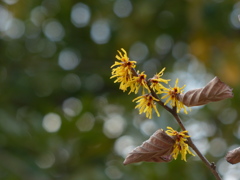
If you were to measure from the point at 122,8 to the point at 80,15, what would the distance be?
0.33 metres

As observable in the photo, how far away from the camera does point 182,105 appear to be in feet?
2.57

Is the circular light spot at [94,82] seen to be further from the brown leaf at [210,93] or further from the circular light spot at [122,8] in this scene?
the brown leaf at [210,93]

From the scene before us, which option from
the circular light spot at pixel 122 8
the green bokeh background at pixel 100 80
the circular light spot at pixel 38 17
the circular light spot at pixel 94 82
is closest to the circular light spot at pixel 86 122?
the green bokeh background at pixel 100 80

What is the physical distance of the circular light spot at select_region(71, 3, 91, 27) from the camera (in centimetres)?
360

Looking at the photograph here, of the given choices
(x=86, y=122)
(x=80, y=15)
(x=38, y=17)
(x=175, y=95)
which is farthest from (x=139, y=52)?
(x=175, y=95)

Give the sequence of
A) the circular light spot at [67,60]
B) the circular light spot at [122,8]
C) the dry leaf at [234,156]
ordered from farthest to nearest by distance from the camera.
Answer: the circular light spot at [67,60]
the circular light spot at [122,8]
the dry leaf at [234,156]

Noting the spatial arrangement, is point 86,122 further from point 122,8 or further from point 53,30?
point 53,30

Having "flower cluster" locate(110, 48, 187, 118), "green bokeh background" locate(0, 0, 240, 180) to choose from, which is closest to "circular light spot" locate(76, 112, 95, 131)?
"green bokeh background" locate(0, 0, 240, 180)

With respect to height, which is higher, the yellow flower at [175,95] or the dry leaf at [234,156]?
the yellow flower at [175,95]

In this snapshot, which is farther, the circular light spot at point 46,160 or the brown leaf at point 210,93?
the circular light spot at point 46,160

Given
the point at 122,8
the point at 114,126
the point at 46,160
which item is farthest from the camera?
the point at 122,8

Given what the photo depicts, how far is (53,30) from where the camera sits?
3.90 meters

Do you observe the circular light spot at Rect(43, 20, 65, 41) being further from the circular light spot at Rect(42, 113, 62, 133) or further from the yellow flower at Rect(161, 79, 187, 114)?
the yellow flower at Rect(161, 79, 187, 114)

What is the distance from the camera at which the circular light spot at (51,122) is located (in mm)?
2912
